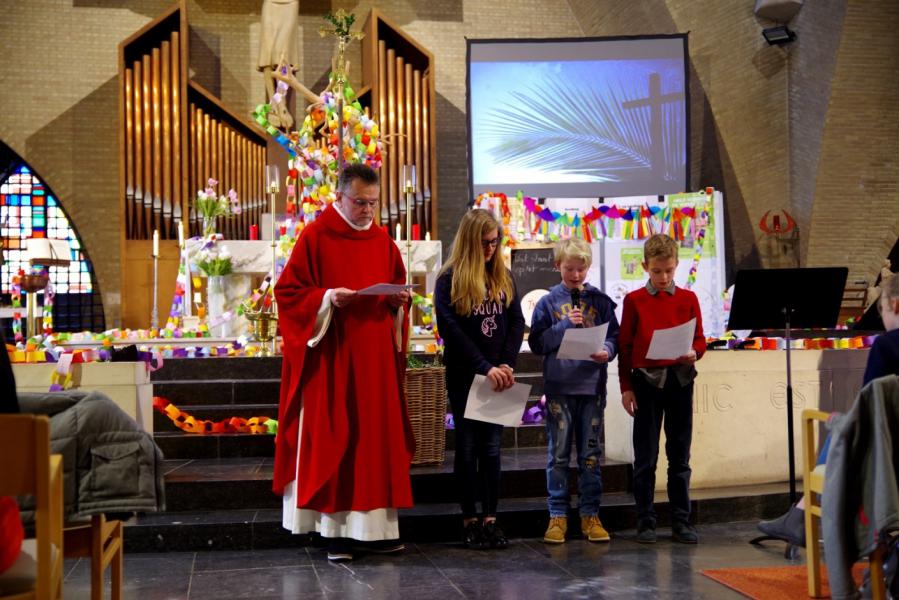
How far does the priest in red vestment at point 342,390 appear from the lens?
423 cm

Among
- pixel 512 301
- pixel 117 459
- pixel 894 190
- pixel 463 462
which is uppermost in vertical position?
pixel 894 190

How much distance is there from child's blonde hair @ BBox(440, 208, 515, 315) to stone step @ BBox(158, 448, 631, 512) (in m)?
1.15

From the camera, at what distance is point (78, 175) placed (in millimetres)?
12336

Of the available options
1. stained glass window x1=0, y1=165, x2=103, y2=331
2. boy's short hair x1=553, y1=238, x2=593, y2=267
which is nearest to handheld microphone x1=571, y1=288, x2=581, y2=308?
boy's short hair x1=553, y1=238, x2=593, y2=267

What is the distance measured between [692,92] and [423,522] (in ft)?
28.6

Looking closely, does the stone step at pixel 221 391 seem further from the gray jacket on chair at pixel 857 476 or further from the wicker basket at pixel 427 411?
the gray jacket on chair at pixel 857 476

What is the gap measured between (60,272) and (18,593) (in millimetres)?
11280

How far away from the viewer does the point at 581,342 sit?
4309 mm

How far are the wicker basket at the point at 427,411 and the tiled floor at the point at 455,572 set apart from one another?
844 millimetres

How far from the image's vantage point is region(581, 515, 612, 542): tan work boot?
4582mm

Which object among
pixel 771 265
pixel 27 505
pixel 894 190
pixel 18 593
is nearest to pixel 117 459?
pixel 27 505

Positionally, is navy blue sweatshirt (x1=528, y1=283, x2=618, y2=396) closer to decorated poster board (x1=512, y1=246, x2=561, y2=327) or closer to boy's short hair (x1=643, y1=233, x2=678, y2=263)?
boy's short hair (x1=643, y1=233, x2=678, y2=263)

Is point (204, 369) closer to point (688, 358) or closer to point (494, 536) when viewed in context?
point (494, 536)

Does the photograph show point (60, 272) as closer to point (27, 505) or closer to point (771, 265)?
point (771, 265)
